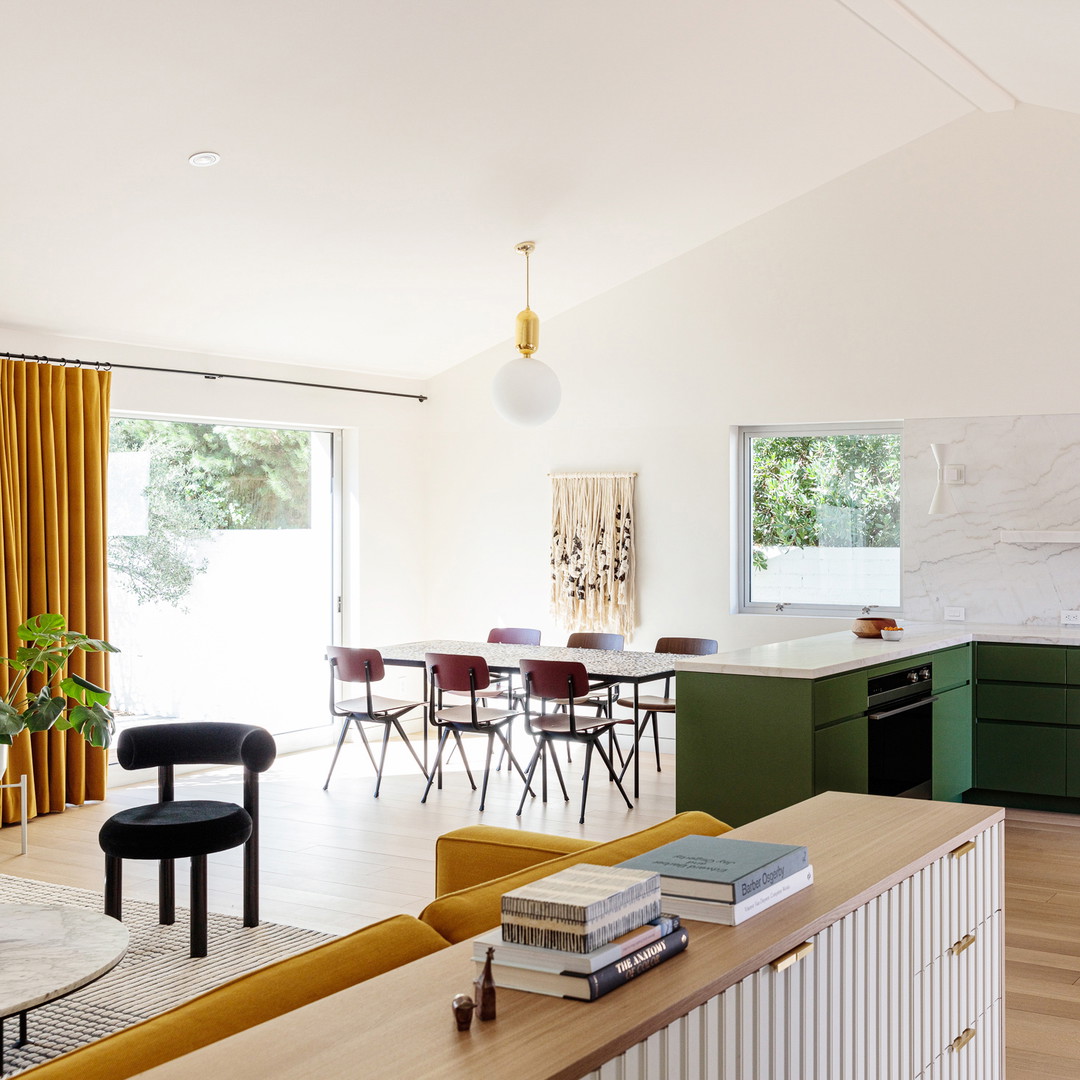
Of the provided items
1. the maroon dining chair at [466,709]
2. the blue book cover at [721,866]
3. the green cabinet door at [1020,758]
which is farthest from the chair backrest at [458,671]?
the blue book cover at [721,866]

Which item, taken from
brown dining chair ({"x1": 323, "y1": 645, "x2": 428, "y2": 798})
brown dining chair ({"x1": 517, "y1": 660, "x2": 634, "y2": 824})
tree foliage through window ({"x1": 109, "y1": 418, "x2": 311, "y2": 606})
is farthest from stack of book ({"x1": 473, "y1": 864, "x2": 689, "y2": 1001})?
tree foliage through window ({"x1": 109, "y1": 418, "x2": 311, "y2": 606})

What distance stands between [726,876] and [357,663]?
189 inches

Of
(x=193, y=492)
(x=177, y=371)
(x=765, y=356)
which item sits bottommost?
(x=193, y=492)

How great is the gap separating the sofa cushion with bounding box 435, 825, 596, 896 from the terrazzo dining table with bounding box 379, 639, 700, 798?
2.96 meters

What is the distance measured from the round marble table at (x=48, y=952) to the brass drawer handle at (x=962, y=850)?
1.84m

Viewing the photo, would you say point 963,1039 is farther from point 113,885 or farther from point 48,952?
point 113,885

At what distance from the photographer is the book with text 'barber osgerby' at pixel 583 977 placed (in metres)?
1.46

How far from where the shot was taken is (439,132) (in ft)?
16.4

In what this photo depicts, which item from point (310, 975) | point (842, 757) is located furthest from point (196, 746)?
point (310, 975)

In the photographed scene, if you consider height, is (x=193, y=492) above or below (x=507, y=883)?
above

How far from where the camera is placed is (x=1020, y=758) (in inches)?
236

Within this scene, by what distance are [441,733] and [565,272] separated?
286 centimetres

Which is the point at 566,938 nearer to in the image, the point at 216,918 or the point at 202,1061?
the point at 202,1061

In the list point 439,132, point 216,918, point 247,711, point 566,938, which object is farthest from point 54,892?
point 566,938
